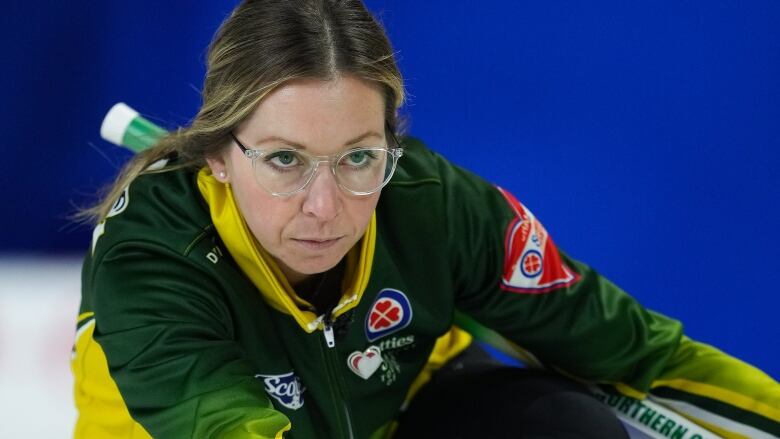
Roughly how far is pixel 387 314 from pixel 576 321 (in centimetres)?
23

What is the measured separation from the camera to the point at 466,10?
1998 millimetres

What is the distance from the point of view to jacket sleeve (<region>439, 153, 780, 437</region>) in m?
1.18

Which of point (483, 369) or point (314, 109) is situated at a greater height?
point (314, 109)

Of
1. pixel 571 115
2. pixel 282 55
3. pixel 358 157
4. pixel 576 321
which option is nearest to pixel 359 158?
pixel 358 157

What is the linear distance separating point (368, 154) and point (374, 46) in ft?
0.33

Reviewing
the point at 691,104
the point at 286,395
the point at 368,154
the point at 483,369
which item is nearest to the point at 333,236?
the point at 368,154

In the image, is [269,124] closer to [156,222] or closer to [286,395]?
[156,222]

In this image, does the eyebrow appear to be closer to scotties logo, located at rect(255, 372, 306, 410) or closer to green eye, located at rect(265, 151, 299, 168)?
green eye, located at rect(265, 151, 299, 168)

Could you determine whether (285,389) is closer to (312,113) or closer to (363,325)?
(363,325)

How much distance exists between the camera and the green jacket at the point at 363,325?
37.5 inches

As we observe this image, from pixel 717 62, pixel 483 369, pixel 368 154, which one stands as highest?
pixel 717 62

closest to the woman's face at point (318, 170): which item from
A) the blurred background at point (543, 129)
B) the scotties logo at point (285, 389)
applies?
the scotties logo at point (285, 389)

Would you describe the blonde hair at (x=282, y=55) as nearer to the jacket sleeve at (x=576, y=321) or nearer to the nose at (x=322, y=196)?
the nose at (x=322, y=196)

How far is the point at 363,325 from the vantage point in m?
1.13
